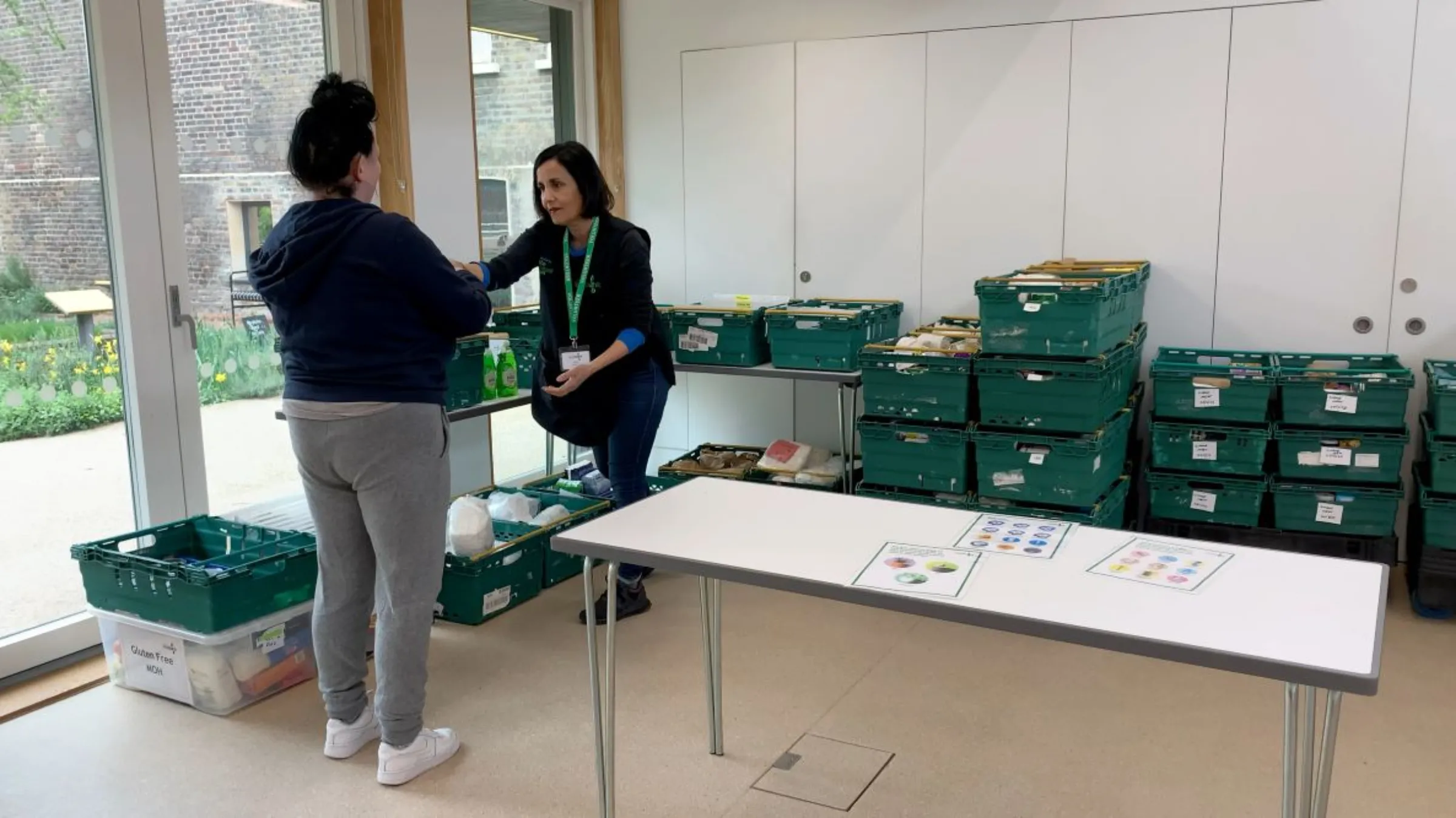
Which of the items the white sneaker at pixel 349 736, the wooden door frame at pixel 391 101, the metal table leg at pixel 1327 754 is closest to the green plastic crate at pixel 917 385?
the wooden door frame at pixel 391 101

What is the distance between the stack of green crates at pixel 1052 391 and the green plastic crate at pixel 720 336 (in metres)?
1.10

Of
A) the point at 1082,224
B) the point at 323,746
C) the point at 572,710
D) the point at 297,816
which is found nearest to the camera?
the point at 297,816

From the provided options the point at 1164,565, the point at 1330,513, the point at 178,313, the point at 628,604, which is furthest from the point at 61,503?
the point at 1330,513

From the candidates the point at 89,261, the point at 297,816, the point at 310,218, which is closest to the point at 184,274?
the point at 89,261

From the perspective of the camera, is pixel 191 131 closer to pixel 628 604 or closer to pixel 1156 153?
pixel 628 604

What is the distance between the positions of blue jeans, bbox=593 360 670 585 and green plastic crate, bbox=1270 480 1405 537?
7.65ft

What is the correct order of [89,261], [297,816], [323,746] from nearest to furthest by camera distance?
1. [297,816]
2. [323,746]
3. [89,261]

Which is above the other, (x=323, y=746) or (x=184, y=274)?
(x=184, y=274)

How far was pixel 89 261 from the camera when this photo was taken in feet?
11.5

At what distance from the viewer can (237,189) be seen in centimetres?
399

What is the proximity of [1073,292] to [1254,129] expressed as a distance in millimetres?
1373

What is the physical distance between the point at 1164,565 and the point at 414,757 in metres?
1.91

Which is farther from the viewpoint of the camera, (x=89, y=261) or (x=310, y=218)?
(x=89, y=261)

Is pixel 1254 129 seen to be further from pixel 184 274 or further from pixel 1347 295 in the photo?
pixel 184 274
